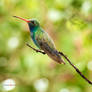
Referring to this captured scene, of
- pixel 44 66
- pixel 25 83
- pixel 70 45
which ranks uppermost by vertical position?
pixel 70 45

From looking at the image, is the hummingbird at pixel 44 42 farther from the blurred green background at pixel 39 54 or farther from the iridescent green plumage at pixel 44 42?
the blurred green background at pixel 39 54

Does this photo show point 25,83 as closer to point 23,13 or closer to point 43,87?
point 43,87

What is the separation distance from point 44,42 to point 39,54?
6.84ft

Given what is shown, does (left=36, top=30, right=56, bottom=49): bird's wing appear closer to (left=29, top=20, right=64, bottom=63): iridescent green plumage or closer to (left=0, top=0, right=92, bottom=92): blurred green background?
(left=29, top=20, right=64, bottom=63): iridescent green plumage

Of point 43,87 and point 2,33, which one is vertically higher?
point 2,33

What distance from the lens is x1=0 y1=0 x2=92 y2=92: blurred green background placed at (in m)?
3.88

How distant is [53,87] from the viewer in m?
4.15

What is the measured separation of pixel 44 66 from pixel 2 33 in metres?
0.75

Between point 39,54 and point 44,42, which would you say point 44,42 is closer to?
point 44,42

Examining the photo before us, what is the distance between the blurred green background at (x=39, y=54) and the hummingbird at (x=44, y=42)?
1703 mm

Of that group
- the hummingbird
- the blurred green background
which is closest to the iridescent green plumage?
the hummingbird

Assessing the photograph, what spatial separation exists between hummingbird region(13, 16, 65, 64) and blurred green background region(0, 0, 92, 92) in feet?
5.59

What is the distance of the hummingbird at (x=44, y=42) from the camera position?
1.70m

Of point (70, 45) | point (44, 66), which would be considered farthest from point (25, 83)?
point (70, 45)
